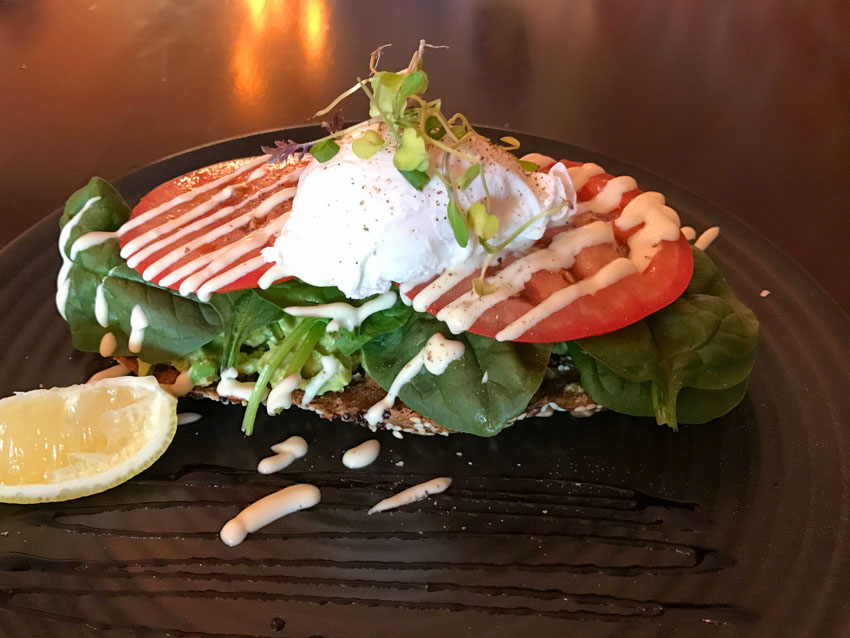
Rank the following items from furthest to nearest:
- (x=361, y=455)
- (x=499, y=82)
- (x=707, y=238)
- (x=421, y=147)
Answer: (x=499, y=82), (x=707, y=238), (x=361, y=455), (x=421, y=147)

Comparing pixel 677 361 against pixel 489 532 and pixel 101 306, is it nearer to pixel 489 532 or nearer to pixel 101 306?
pixel 489 532

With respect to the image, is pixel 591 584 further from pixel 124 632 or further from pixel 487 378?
pixel 124 632

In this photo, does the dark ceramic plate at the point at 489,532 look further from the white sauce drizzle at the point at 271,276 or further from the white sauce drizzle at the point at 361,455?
the white sauce drizzle at the point at 271,276

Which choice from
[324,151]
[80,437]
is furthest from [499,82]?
[80,437]

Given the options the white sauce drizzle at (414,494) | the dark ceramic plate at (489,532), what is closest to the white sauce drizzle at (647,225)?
the dark ceramic plate at (489,532)

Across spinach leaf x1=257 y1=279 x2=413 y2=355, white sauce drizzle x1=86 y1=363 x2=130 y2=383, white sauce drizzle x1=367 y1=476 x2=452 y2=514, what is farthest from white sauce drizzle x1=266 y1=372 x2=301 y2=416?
white sauce drizzle x1=86 y1=363 x2=130 y2=383

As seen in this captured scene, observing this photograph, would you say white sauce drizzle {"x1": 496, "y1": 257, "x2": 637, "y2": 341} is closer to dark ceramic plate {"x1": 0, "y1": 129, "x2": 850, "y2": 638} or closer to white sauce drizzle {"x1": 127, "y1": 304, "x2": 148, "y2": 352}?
dark ceramic plate {"x1": 0, "y1": 129, "x2": 850, "y2": 638}

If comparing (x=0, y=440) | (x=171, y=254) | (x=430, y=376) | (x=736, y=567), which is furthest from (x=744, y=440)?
(x=0, y=440)
